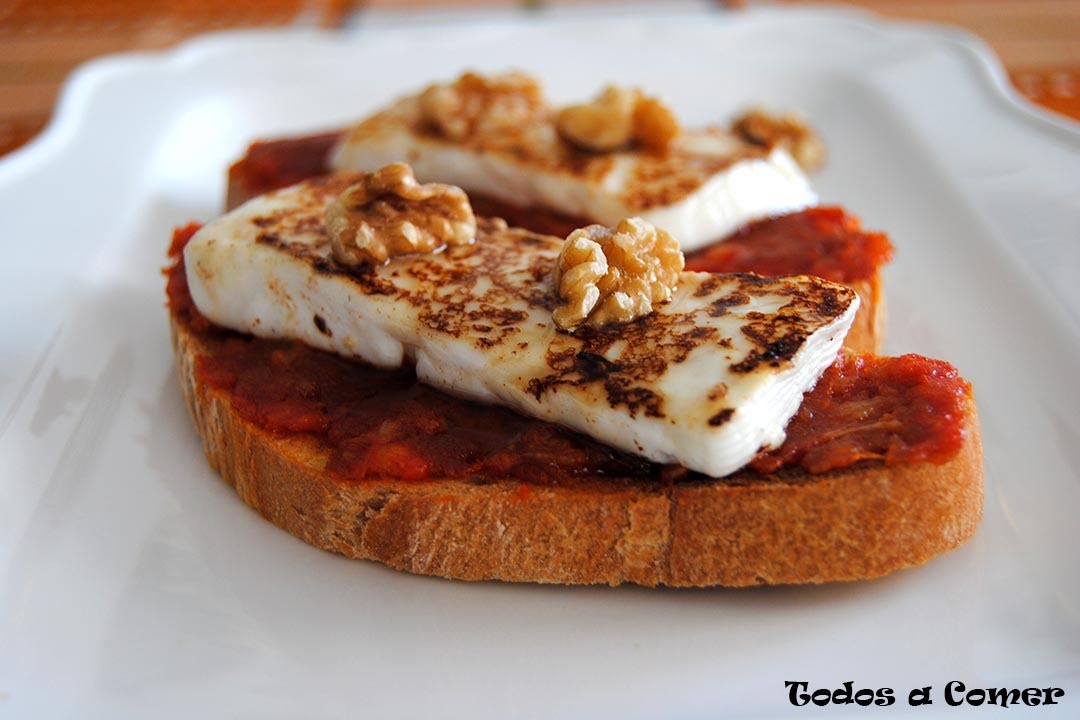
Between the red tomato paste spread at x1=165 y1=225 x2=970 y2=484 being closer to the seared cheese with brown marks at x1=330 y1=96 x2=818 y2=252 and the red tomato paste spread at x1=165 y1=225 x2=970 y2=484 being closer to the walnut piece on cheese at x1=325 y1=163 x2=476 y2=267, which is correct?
the walnut piece on cheese at x1=325 y1=163 x2=476 y2=267

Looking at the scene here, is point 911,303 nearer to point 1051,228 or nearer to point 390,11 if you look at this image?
point 1051,228

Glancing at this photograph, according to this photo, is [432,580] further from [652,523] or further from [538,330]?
[538,330]

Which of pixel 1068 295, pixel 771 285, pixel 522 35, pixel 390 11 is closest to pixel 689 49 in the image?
pixel 522 35

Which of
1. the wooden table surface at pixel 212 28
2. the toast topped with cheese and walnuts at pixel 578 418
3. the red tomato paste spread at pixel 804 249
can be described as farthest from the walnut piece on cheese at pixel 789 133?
the toast topped with cheese and walnuts at pixel 578 418

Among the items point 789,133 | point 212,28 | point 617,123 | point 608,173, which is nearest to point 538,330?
point 608,173

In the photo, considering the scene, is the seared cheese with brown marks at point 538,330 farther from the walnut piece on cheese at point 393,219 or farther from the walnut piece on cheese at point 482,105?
the walnut piece on cheese at point 482,105

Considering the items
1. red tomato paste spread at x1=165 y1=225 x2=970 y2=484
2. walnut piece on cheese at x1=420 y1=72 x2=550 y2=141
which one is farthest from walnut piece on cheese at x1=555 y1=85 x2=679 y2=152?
red tomato paste spread at x1=165 y1=225 x2=970 y2=484

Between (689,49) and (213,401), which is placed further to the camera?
(689,49)
